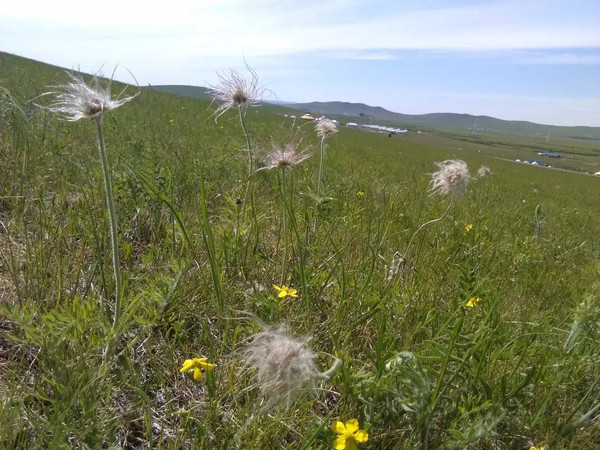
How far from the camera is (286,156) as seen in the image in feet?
7.02

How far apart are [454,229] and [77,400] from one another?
8.69 ft

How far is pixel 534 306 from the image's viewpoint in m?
2.70

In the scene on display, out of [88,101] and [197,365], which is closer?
[88,101]

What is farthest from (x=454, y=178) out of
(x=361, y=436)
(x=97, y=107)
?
(x=97, y=107)

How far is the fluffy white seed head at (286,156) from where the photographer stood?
2117mm

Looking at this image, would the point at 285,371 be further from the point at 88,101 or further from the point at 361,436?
the point at 88,101

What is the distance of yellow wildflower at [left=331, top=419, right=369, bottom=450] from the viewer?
125 centimetres

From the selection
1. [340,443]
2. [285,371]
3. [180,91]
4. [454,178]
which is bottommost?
[340,443]

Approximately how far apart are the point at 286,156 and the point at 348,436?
4.06ft

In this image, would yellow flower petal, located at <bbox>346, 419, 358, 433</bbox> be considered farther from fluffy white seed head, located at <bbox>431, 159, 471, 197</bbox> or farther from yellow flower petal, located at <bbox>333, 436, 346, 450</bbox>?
fluffy white seed head, located at <bbox>431, 159, 471, 197</bbox>

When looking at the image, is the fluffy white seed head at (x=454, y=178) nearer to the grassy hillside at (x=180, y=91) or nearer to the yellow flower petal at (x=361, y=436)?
the grassy hillside at (x=180, y=91)

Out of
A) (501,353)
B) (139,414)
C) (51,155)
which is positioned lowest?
(139,414)

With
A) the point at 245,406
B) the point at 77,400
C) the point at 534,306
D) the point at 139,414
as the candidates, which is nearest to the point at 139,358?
the point at 139,414

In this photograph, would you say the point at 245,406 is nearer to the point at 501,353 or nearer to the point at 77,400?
the point at 77,400
